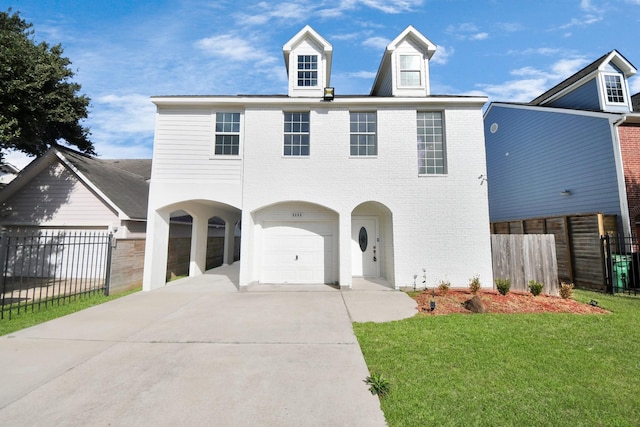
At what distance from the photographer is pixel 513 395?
3.31 meters

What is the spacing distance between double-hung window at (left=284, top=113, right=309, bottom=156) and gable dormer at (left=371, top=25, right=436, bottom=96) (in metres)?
3.83

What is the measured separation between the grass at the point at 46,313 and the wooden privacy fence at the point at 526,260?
1299cm

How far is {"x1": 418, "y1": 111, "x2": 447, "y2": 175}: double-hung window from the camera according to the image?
9.99 metres

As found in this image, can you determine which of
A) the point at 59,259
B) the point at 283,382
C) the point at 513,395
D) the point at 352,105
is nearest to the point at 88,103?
the point at 59,259

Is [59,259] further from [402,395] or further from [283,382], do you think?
[402,395]

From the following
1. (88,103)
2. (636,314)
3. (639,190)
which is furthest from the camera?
(88,103)

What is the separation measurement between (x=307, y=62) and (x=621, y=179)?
43.7ft

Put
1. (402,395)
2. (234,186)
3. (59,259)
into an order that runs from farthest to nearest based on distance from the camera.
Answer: (59,259) → (234,186) → (402,395)

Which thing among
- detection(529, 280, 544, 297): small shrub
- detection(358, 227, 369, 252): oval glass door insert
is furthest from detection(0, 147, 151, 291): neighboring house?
detection(529, 280, 544, 297): small shrub

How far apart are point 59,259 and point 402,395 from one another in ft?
47.1

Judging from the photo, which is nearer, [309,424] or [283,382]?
[309,424]

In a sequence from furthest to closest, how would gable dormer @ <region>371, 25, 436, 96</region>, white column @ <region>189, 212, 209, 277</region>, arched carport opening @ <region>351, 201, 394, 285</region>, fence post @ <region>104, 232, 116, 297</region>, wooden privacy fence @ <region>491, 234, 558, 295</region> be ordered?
white column @ <region>189, 212, 209, 277</region> < arched carport opening @ <region>351, 201, 394, 285</region> < gable dormer @ <region>371, 25, 436, 96</region> < fence post @ <region>104, 232, 116, 297</region> < wooden privacy fence @ <region>491, 234, 558, 295</region>

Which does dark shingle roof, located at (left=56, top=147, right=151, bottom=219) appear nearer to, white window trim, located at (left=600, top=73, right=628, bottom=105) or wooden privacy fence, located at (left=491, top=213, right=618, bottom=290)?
wooden privacy fence, located at (left=491, top=213, right=618, bottom=290)

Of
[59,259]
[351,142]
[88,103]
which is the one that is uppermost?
[88,103]
